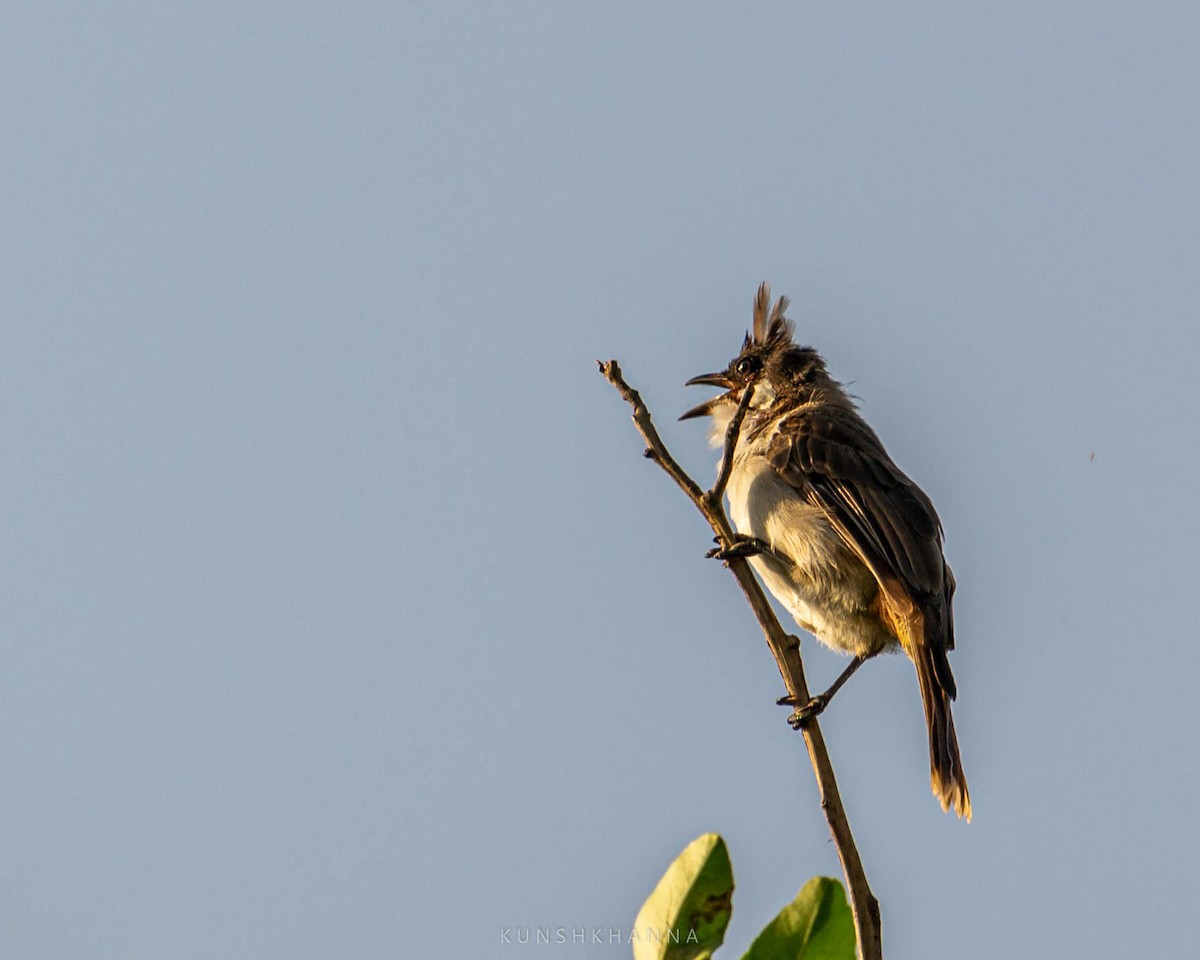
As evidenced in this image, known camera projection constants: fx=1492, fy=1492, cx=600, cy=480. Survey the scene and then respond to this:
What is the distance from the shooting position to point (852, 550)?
6.42 meters

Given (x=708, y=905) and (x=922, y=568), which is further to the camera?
(x=922, y=568)

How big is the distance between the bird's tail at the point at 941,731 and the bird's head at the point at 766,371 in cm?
207

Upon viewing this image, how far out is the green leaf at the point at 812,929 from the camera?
304 cm

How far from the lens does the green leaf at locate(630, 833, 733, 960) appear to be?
308cm

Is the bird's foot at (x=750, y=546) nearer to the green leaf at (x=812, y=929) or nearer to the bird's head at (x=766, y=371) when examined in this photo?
the bird's head at (x=766, y=371)

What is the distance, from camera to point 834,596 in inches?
254

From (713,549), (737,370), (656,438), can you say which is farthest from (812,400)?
(656,438)

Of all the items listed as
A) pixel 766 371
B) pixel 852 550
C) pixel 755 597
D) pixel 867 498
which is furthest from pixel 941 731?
pixel 766 371

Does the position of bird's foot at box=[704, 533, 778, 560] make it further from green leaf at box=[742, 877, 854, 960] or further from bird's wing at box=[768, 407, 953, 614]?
green leaf at box=[742, 877, 854, 960]

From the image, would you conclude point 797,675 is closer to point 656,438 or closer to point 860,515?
point 656,438

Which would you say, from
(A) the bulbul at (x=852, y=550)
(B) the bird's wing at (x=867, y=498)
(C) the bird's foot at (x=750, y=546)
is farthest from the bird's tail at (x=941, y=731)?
(C) the bird's foot at (x=750, y=546)

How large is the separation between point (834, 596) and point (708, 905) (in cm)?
338

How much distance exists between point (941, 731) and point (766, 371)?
276 cm

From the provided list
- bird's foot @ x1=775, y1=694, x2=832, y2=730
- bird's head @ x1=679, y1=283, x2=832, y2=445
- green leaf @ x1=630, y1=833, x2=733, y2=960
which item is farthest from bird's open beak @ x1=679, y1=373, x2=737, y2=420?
green leaf @ x1=630, y1=833, x2=733, y2=960
